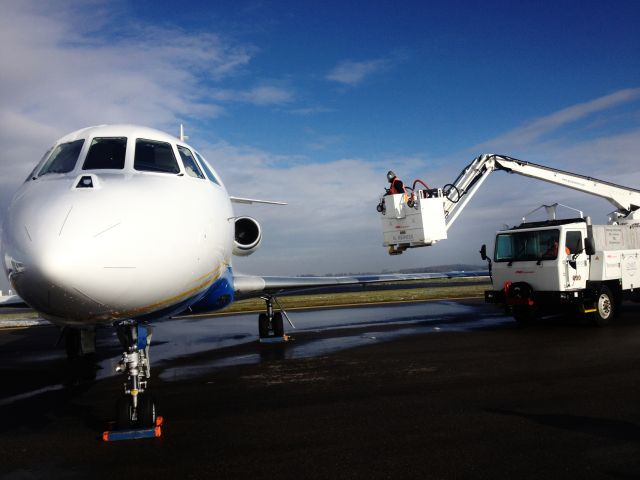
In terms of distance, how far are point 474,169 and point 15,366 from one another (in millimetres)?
12879

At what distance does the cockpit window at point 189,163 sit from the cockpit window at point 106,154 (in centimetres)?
74

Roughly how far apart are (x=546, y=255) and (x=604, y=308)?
2.08 meters

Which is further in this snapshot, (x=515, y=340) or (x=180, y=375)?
(x=515, y=340)

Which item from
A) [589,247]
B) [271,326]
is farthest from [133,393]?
[589,247]

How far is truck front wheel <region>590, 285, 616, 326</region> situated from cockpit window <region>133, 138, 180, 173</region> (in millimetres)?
11205

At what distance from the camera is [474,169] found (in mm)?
15602

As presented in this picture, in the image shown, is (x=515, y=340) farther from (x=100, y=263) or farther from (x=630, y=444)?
(x=100, y=263)

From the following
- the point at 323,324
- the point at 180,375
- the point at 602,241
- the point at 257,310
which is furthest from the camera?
the point at 257,310

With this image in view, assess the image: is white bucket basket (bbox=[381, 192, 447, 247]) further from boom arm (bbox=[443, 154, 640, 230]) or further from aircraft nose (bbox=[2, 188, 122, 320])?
aircraft nose (bbox=[2, 188, 122, 320])

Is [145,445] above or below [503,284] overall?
below

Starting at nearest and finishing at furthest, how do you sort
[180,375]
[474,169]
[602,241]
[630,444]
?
[630,444] < [180,375] < [602,241] < [474,169]

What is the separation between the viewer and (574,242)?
13000 mm

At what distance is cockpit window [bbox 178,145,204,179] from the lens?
6.25 m

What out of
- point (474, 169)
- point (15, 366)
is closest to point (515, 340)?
point (474, 169)
